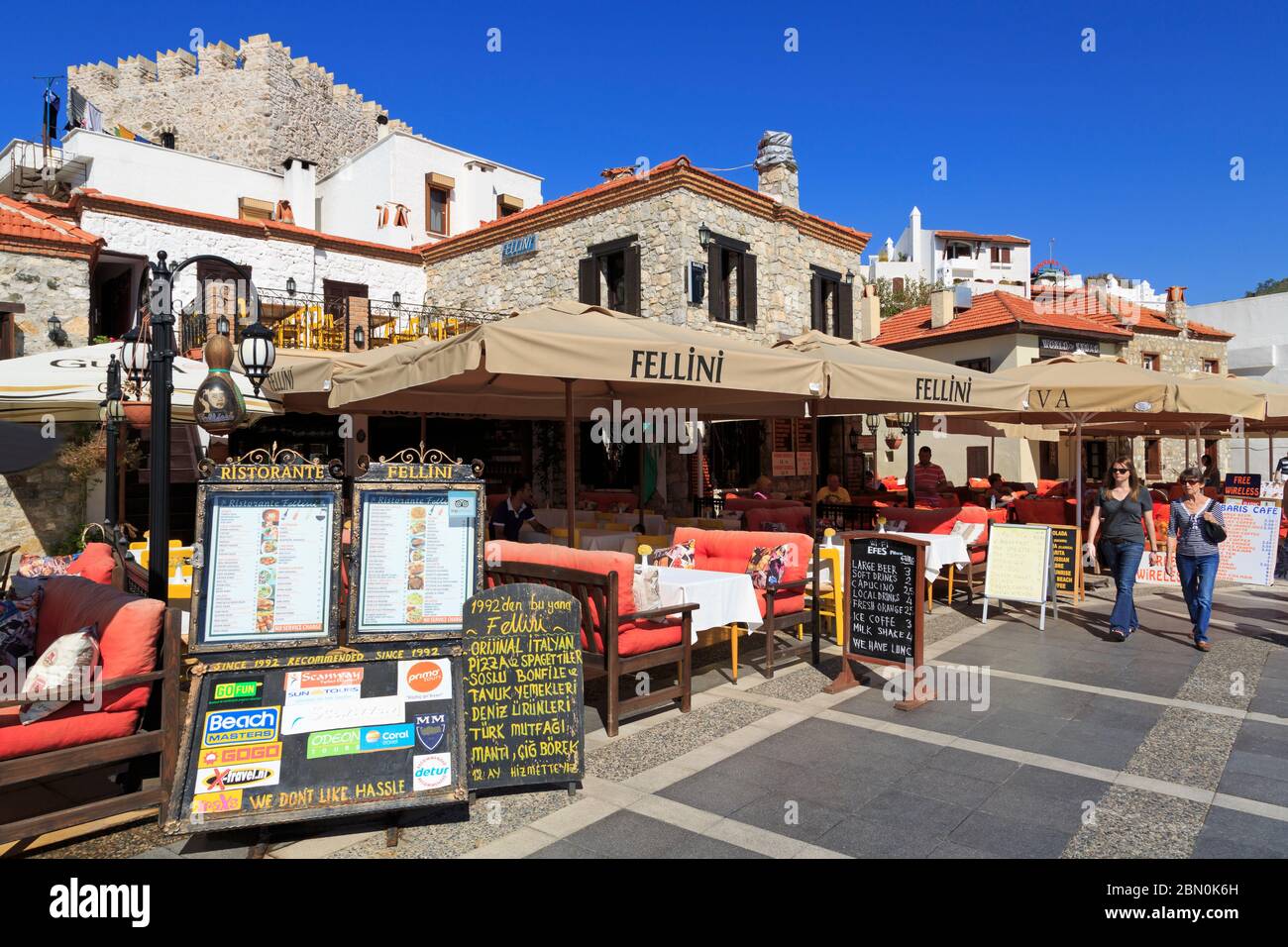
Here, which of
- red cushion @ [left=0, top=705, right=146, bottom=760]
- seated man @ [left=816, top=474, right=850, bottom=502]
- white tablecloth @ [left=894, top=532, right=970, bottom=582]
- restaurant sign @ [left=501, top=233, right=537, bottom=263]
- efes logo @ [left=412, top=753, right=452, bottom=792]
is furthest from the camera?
restaurant sign @ [left=501, top=233, right=537, bottom=263]

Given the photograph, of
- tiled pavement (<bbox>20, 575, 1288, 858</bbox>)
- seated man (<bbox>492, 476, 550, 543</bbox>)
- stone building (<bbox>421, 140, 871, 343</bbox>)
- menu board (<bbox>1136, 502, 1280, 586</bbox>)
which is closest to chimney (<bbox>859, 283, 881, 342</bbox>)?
stone building (<bbox>421, 140, 871, 343</bbox>)

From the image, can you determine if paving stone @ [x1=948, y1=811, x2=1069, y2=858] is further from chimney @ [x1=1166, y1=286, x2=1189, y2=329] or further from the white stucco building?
the white stucco building

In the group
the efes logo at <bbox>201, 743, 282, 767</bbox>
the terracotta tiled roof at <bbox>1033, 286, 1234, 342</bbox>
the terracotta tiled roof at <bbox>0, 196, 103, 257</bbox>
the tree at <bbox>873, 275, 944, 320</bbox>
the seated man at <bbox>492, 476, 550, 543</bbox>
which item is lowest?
the efes logo at <bbox>201, 743, 282, 767</bbox>

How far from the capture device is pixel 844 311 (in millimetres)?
18328

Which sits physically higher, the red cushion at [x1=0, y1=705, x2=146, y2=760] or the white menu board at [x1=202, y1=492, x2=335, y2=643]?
the white menu board at [x1=202, y1=492, x2=335, y2=643]

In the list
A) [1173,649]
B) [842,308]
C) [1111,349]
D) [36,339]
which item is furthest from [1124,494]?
[1111,349]

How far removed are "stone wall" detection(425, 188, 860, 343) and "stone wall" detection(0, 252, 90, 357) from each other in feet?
24.5

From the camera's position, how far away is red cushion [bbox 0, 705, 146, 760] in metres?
3.47

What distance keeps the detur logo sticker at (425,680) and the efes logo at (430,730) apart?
3.4 inches

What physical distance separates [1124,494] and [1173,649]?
4.97ft

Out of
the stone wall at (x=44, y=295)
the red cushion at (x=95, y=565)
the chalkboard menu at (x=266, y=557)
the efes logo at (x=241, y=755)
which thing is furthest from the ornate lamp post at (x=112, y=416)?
the efes logo at (x=241, y=755)

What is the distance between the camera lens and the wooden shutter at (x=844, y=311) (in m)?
18.2

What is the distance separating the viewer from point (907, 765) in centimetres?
448

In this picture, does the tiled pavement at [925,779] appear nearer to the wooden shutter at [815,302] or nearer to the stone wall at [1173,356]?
the wooden shutter at [815,302]
